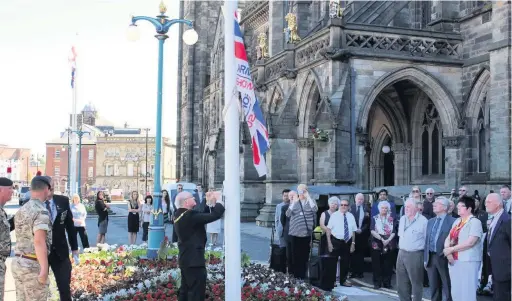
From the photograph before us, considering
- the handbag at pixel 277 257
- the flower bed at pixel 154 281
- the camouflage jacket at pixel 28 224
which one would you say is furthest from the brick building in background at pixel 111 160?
the camouflage jacket at pixel 28 224

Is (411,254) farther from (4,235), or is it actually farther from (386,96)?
(386,96)

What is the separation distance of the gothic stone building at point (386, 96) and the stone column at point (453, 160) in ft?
0.11

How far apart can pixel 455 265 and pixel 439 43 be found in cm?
1451

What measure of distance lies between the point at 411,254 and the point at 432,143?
624 inches

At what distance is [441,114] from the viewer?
68.6 feet

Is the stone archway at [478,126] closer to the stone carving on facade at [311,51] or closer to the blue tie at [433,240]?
the stone carving on facade at [311,51]

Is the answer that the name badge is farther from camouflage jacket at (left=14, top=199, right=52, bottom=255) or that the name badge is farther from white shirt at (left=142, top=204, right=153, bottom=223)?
white shirt at (left=142, top=204, right=153, bottom=223)

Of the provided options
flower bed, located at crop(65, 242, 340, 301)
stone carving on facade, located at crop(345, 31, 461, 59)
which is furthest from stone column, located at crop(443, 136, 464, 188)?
flower bed, located at crop(65, 242, 340, 301)

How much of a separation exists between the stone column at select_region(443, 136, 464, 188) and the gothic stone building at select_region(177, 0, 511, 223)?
0.03 meters

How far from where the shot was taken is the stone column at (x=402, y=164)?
24.5 m

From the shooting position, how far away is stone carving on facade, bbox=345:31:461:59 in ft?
65.6

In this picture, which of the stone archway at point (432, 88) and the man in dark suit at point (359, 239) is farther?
the stone archway at point (432, 88)

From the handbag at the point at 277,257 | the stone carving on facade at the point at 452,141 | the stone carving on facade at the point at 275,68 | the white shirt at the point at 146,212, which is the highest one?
the stone carving on facade at the point at 275,68

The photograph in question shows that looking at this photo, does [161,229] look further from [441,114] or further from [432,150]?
[432,150]
